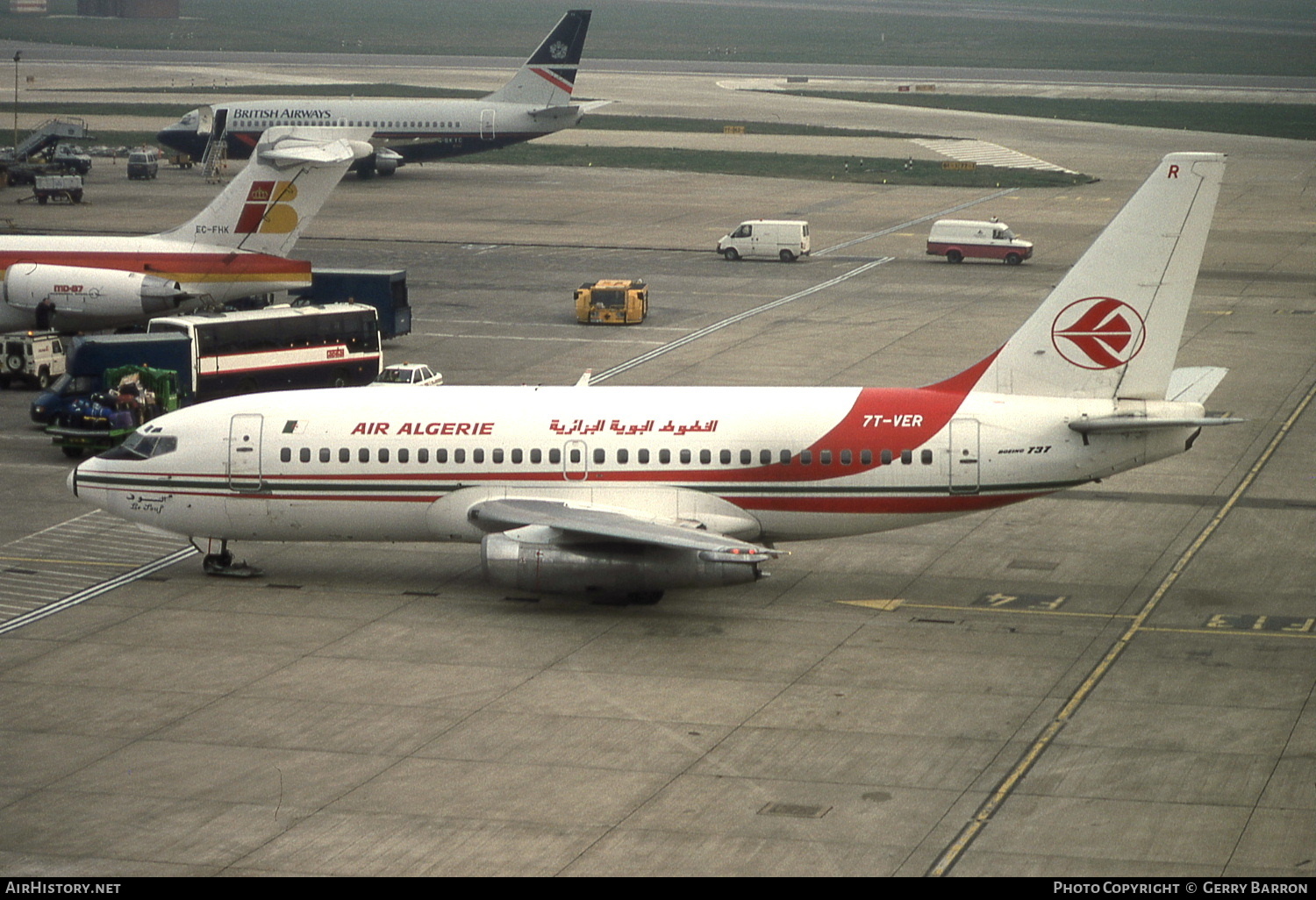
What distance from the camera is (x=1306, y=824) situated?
25.8 metres

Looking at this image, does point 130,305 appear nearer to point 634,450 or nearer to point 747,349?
point 747,349

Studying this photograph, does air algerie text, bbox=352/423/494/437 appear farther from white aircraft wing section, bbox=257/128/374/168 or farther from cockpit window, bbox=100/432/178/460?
white aircraft wing section, bbox=257/128/374/168

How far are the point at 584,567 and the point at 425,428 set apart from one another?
214 inches

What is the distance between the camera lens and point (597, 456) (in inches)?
1508

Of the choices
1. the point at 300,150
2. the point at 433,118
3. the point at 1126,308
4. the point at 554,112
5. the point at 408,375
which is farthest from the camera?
the point at 554,112

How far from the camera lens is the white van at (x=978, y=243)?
293 ft

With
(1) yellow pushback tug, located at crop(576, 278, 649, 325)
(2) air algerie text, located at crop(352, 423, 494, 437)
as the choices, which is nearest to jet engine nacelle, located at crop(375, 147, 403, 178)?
(1) yellow pushback tug, located at crop(576, 278, 649, 325)

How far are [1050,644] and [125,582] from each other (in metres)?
21.3

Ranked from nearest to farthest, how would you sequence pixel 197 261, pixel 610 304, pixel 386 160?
pixel 197 261 < pixel 610 304 < pixel 386 160

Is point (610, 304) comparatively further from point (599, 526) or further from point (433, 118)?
point (433, 118)

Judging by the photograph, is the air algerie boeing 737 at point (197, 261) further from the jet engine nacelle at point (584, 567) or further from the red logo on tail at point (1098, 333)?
the red logo on tail at point (1098, 333)

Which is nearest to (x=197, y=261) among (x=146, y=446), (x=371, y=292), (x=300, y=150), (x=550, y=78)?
(x=300, y=150)

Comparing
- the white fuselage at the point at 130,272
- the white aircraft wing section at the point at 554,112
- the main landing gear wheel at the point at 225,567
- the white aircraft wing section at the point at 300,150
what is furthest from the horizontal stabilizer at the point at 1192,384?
the white aircraft wing section at the point at 554,112
